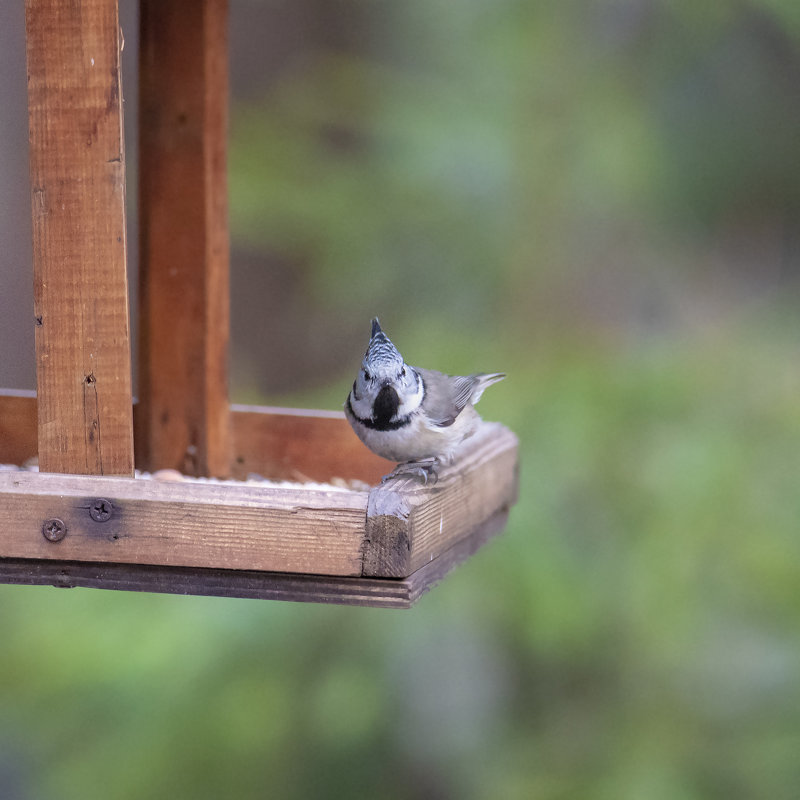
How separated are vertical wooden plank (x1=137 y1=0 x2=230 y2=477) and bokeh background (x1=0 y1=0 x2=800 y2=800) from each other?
28.2 inches

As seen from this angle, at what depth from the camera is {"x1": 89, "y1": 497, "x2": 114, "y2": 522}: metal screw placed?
1.60m

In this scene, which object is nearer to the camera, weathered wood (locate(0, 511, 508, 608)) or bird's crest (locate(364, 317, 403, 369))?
weathered wood (locate(0, 511, 508, 608))

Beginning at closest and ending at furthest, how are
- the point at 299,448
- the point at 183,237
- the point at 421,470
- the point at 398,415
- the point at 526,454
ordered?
the point at 421,470 → the point at 398,415 → the point at 183,237 → the point at 299,448 → the point at 526,454

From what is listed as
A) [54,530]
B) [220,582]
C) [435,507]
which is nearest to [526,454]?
[435,507]

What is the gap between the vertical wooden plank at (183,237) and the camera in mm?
2285

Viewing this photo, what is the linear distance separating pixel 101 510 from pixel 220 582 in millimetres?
200

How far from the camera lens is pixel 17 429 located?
7.48ft

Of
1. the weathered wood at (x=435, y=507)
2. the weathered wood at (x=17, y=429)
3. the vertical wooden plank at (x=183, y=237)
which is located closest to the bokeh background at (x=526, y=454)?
the vertical wooden plank at (x=183, y=237)

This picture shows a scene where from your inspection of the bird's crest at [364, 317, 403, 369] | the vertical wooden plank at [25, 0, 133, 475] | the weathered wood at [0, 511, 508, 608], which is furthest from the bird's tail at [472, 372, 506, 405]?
the vertical wooden plank at [25, 0, 133, 475]

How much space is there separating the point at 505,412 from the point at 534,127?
35.2 inches

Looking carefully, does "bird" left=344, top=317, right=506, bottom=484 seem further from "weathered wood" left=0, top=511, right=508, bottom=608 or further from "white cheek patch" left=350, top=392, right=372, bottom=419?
"weathered wood" left=0, top=511, right=508, bottom=608

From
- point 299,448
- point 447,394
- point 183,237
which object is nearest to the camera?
point 447,394

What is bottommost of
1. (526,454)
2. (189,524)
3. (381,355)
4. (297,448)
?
(526,454)

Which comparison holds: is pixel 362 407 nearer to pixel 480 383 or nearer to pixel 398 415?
pixel 398 415
